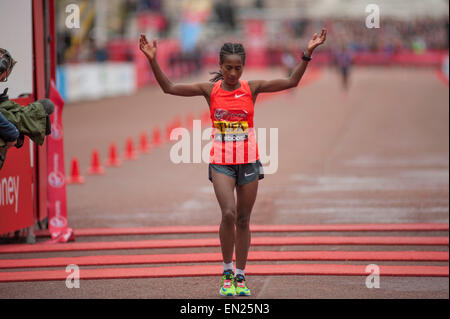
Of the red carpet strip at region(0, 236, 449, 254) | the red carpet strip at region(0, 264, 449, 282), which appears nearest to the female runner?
the red carpet strip at region(0, 264, 449, 282)

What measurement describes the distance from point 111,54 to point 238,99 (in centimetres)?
3578

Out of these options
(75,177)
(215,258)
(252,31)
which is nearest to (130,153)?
(75,177)

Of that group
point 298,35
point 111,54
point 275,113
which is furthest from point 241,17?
point 275,113

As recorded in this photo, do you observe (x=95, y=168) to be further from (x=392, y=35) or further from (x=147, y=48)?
(x=392, y=35)

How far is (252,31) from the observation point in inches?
2864

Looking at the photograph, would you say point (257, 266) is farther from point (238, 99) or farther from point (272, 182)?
point (272, 182)

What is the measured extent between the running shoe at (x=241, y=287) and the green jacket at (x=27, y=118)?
1915 mm

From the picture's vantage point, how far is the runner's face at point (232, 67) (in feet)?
20.7

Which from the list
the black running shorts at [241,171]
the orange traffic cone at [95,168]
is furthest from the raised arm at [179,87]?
the orange traffic cone at [95,168]

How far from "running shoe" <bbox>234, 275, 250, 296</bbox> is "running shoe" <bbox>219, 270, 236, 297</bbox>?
0.04 m

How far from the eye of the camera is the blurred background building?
41.7 metres

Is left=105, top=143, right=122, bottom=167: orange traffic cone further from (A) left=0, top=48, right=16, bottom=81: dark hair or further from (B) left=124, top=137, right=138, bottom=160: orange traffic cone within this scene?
(A) left=0, top=48, right=16, bottom=81: dark hair

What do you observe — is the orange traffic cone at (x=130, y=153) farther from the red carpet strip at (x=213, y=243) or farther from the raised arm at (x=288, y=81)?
the raised arm at (x=288, y=81)

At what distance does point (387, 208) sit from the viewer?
443 inches
